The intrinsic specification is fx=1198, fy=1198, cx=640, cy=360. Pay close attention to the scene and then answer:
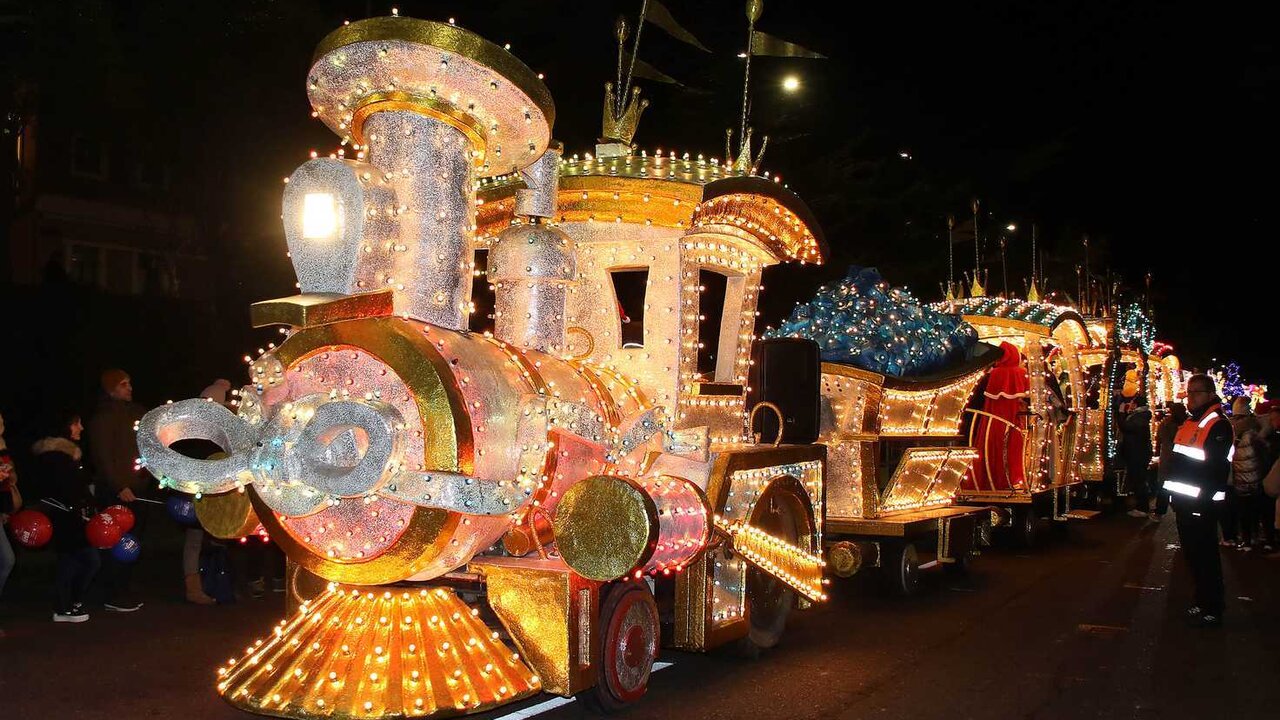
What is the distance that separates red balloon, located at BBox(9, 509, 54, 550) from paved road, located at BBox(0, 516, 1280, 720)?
608 mm

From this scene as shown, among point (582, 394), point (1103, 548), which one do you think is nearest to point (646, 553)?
point (582, 394)

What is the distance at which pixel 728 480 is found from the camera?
260 inches

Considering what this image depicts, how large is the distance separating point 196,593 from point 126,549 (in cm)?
90

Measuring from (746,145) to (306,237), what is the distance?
3325 millimetres

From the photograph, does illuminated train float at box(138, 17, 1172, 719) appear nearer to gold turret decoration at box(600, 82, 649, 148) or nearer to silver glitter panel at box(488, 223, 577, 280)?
silver glitter panel at box(488, 223, 577, 280)

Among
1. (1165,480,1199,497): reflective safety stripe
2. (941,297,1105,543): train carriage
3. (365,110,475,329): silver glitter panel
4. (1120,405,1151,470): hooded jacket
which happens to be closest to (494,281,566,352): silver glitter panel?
(365,110,475,329): silver glitter panel

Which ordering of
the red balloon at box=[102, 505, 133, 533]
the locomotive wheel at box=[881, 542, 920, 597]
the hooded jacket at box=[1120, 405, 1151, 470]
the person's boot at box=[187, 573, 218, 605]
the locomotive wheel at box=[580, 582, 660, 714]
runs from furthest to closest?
the hooded jacket at box=[1120, 405, 1151, 470] → the locomotive wheel at box=[881, 542, 920, 597] → the person's boot at box=[187, 573, 218, 605] → the red balloon at box=[102, 505, 133, 533] → the locomotive wheel at box=[580, 582, 660, 714]

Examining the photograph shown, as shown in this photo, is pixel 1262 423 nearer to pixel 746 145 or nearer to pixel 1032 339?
pixel 1032 339

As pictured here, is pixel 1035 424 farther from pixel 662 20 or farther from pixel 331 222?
pixel 331 222

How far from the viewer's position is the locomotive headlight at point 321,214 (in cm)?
491

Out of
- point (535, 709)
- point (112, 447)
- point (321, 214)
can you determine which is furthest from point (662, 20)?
point (112, 447)

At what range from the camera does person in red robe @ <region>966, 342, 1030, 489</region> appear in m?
12.6

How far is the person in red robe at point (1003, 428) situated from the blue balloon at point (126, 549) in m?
8.16

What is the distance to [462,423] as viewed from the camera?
488 centimetres
